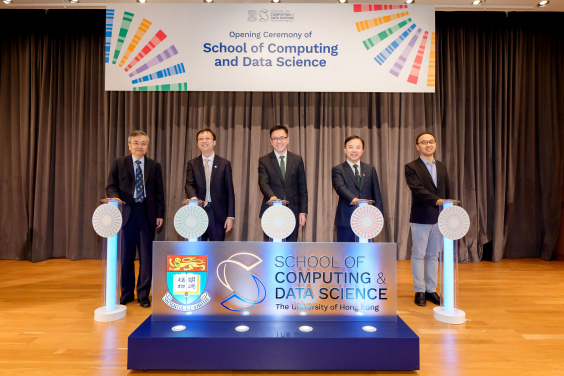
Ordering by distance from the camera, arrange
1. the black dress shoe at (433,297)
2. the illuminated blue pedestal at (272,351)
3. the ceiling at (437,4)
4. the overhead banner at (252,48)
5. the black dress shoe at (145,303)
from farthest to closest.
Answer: the ceiling at (437,4), the overhead banner at (252,48), the black dress shoe at (433,297), the black dress shoe at (145,303), the illuminated blue pedestal at (272,351)

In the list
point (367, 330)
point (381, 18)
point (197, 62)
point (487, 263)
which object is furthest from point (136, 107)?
point (487, 263)

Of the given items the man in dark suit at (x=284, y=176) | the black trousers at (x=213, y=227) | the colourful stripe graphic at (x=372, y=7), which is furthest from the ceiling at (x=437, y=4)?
the black trousers at (x=213, y=227)

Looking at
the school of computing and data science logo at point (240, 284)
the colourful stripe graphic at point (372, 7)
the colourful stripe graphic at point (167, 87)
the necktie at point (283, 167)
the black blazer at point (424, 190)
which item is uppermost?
the colourful stripe graphic at point (372, 7)

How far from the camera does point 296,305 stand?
2.03 m

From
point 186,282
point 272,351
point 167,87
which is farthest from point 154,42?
point 272,351

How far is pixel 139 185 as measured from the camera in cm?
302

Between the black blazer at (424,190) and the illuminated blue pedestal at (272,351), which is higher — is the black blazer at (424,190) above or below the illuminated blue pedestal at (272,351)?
above

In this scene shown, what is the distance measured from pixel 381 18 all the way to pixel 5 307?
196 inches

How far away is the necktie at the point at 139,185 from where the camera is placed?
3.01m

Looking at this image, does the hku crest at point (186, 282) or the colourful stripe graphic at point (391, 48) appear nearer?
the hku crest at point (186, 282)

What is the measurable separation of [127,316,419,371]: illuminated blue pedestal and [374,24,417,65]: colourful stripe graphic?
11.5 ft

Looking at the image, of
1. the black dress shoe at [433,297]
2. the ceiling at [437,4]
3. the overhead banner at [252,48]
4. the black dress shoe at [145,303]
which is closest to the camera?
the black dress shoe at [145,303]

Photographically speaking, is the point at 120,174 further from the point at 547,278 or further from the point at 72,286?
the point at 547,278

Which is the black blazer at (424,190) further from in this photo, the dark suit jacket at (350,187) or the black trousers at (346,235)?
the black trousers at (346,235)
